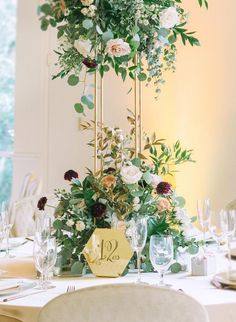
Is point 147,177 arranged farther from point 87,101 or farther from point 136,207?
point 87,101

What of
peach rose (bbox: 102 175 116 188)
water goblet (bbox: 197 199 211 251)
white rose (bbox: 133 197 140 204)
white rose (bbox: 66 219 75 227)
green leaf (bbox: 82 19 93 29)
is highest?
green leaf (bbox: 82 19 93 29)

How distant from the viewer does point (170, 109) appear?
408 cm

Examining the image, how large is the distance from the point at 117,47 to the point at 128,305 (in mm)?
841

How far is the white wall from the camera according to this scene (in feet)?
11.6

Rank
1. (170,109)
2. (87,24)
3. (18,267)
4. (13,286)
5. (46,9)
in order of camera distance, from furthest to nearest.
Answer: (170,109) < (18,267) < (87,24) < (13,286) < (46,9)

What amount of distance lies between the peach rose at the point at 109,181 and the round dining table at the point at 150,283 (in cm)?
30

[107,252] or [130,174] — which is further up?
[130,174]

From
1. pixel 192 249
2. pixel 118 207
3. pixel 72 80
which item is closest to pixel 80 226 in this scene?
pixel 118 207

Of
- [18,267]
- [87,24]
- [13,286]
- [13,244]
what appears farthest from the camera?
[13,244]

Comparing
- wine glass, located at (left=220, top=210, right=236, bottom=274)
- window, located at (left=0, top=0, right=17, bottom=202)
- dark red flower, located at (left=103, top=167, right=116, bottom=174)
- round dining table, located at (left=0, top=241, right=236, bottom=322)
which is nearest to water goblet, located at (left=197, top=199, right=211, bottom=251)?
round dining table, located at (left=0, top=241, right=236, bottom=322)

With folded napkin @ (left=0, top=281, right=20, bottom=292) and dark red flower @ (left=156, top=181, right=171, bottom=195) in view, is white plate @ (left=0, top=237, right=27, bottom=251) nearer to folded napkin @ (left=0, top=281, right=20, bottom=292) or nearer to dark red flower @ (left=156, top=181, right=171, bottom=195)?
folded napkin @ (left=0, top=281, right=20, bottom=292)

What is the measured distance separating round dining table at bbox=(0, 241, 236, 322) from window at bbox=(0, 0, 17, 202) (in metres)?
2.75

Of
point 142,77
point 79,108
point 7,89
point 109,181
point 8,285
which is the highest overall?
point 7,89

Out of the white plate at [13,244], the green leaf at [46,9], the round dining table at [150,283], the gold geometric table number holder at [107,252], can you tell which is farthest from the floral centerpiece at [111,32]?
the white plate at [13,244]
